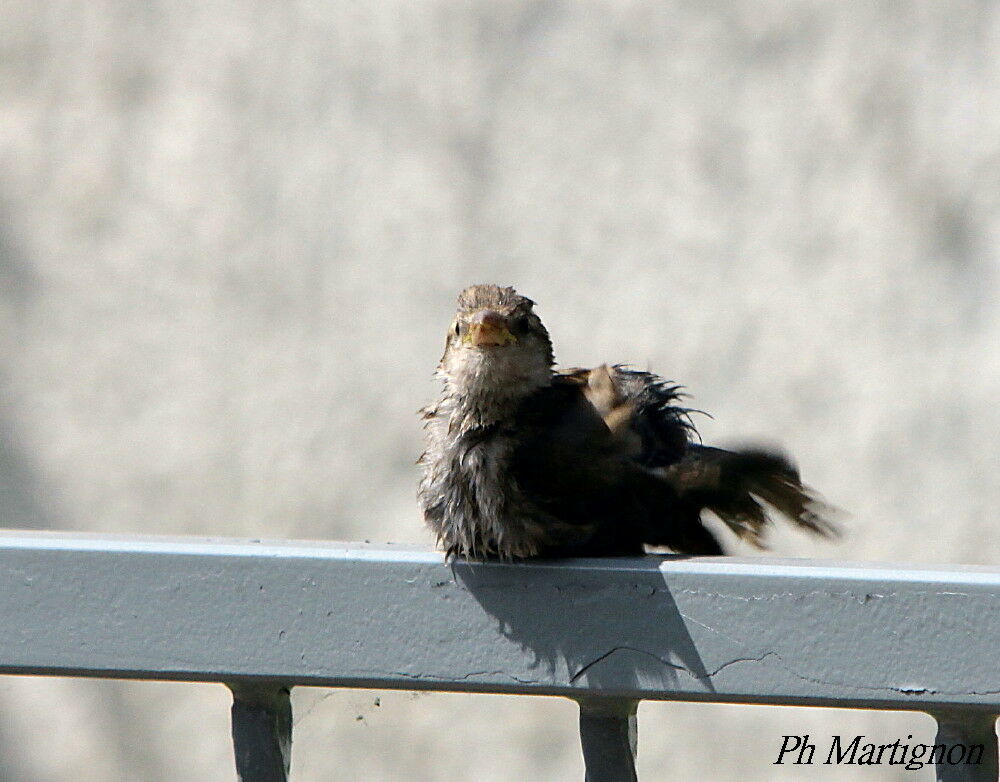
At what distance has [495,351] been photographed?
193 centimetres

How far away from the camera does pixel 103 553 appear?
1.48 m

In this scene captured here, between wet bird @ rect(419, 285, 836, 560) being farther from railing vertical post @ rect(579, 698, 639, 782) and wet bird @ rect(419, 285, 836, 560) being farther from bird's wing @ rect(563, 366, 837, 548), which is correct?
railing vertical post @ rect(579, 698, 639, 782)

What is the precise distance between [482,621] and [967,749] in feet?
1.71

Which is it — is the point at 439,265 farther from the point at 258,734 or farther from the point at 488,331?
the point at 258,734

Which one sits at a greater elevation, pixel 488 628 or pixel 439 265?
pixel 439 265

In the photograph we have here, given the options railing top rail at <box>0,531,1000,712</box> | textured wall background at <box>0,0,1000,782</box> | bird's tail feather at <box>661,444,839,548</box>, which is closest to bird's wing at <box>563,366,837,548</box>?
bird's tail feather at <box>661,444,839,548</box>

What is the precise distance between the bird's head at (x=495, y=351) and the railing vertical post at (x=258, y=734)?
587 mm

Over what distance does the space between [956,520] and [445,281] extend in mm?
1453

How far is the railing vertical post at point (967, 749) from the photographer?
54.6 inches

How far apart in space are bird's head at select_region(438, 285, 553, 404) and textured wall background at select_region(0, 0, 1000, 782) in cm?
149

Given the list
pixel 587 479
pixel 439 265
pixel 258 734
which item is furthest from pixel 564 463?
pixel 439 265

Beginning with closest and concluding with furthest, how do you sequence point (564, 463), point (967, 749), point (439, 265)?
point (967, 749) < point (564, 463) < point (439, 265)

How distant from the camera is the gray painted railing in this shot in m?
1.38

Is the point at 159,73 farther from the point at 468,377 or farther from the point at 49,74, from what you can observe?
the point at 468,377
